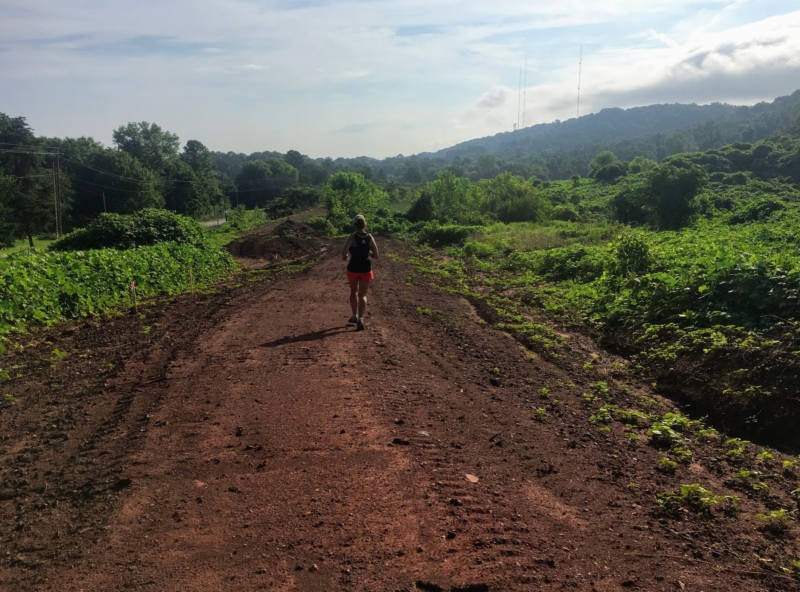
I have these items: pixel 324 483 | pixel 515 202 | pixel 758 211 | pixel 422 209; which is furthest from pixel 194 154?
pixel 324 483

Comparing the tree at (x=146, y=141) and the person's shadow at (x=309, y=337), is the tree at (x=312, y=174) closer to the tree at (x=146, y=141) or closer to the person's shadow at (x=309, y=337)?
the tree at (x=146, y=141)

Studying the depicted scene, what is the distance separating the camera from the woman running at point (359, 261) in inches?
331

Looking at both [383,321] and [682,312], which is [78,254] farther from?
[682,312]

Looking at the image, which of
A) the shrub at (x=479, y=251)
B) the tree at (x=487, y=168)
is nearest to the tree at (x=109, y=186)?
the shrub at (x=479, y=251)

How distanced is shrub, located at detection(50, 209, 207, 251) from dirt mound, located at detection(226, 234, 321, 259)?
18.8 feet

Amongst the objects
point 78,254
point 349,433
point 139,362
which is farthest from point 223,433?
point 78,254

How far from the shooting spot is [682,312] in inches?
367

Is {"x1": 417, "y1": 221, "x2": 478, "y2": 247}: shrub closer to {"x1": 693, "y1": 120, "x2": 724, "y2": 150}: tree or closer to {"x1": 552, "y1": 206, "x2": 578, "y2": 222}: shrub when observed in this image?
{"x1": 552, "y1": 206, "x2": 578, "y2": 222}: shrub

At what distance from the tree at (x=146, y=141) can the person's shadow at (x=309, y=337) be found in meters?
90.1

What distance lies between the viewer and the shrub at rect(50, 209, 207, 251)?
16984 millimetres

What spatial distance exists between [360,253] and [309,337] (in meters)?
1.62

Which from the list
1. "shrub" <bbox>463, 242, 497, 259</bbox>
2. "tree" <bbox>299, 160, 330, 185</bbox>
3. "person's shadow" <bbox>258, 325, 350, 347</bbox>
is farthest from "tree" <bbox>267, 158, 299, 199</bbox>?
"person's shadow" <bbox>258, 325, 350, 347</bbox>

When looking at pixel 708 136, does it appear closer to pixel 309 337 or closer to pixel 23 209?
pixel 23 209

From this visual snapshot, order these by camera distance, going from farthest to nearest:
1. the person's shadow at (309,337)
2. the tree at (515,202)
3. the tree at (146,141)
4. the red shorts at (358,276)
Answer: the tree at (146,141) < the tree at (515,202) < the red shorts at (358,276) < the person's shadow at (309,337)
